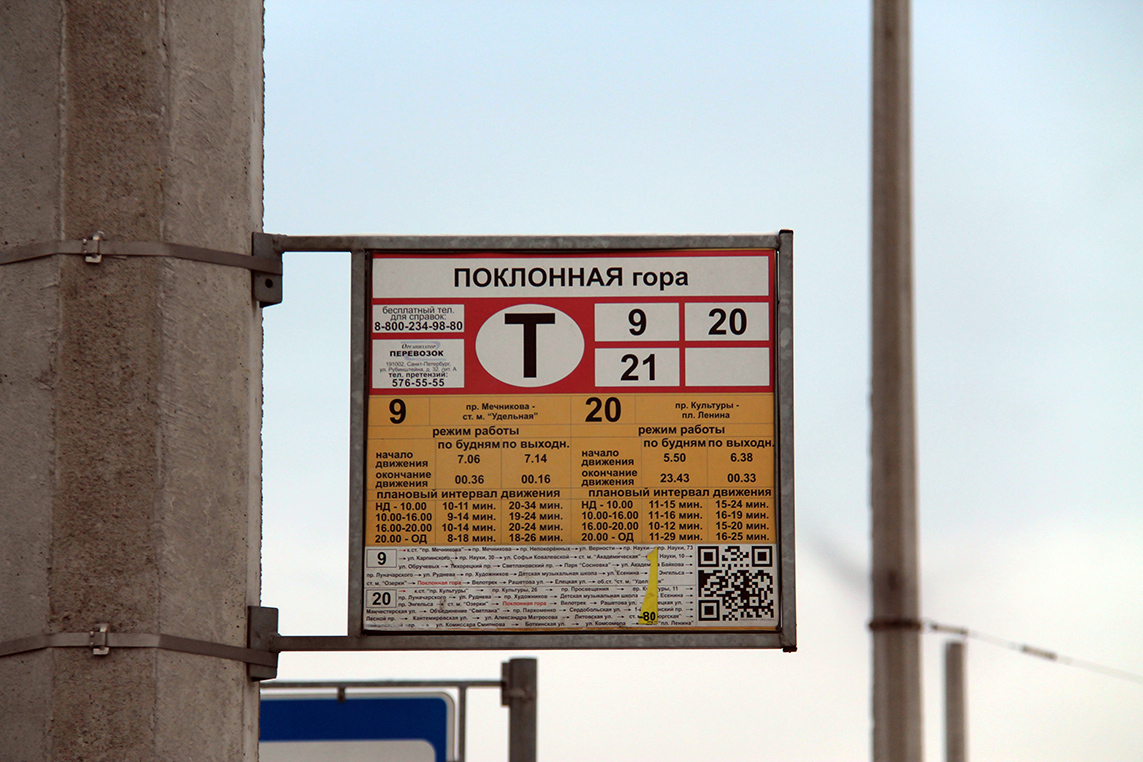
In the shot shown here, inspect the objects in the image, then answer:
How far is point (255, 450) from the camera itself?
408 cm

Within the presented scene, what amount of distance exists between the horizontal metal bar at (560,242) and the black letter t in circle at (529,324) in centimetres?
19

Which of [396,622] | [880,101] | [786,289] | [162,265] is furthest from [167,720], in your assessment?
[880,101]

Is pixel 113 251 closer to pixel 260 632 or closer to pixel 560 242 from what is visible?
pixel 260 632

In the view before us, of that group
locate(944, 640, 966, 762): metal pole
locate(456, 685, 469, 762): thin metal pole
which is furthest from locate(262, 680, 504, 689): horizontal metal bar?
locate(944, 640, 966, 762): metal pole

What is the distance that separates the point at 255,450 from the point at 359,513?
0.33 meters

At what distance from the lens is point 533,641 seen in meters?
4.08

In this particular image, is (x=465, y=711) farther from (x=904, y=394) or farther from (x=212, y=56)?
(x=212, y=56)

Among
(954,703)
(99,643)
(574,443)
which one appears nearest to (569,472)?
(574,443)

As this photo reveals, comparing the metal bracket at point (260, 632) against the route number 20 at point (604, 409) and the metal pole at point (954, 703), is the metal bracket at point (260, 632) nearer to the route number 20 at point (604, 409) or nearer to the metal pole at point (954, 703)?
the route number 20 at point (604, 409)

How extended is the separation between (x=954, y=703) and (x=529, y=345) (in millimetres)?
15700

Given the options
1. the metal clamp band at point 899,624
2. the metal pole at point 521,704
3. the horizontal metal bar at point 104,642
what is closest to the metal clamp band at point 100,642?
the horizontal metal bar at point 104,642

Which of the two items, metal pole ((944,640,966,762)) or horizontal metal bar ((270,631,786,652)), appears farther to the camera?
metal pole ((944,640,966,762))

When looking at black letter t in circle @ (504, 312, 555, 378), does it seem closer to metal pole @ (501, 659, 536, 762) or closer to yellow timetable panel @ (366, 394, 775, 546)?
yellow timetable panel @ (366, 394, 775, 546)

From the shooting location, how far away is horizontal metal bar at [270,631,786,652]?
4.08 meters
